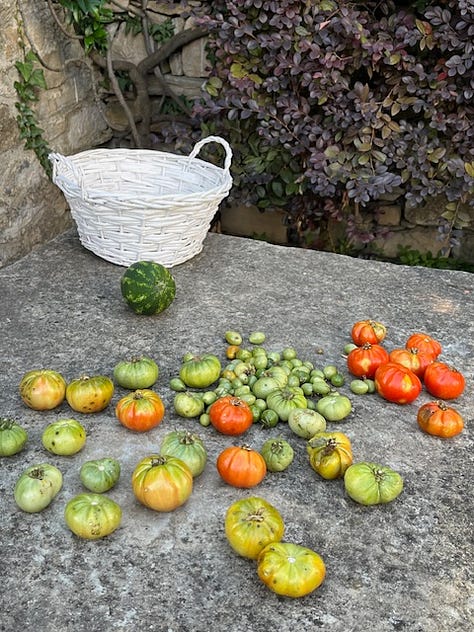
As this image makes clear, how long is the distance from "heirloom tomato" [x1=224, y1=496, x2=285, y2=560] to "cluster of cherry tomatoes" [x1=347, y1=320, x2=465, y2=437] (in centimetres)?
71

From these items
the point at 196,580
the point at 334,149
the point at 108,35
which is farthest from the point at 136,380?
the point at 108,35

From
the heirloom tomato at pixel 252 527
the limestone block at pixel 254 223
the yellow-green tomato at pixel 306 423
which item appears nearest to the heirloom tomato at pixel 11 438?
the heirloom tomato at pixel 252 527

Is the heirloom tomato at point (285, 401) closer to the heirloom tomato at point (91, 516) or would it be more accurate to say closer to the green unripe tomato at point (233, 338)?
the green unripe tomato at point (233, 338)

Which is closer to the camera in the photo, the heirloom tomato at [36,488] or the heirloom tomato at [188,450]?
the heirloom tomato at [36,488]

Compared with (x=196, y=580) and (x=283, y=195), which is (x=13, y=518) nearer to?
(x=196, y=580)

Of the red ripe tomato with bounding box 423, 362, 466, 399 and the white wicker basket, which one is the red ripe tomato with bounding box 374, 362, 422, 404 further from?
the white wicker basket

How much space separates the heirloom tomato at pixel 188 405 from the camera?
2191 millimetres

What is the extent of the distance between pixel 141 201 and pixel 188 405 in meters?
1.02

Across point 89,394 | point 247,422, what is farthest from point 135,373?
point 247,422

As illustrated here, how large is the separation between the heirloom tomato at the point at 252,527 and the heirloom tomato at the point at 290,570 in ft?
0.15

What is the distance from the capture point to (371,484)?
6.03 ft

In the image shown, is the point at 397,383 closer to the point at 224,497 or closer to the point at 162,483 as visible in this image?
the point at 224,497

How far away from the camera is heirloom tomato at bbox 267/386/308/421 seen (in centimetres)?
218

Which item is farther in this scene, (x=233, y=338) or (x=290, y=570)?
(x=233, y=338)
